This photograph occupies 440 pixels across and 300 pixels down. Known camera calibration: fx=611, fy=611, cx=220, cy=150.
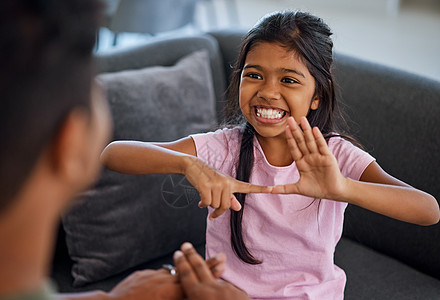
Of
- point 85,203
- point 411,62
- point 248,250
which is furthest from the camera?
point 411,62

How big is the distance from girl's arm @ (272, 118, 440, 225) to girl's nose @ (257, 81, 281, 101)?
6.1 inches

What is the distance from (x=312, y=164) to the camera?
1260 mm

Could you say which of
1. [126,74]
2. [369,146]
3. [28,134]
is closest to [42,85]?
[28,134]

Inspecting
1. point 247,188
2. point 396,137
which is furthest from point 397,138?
point 247,188

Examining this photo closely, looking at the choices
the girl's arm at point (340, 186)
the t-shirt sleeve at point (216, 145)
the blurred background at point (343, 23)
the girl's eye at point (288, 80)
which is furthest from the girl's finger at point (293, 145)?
the blurred background at point (343, 23)

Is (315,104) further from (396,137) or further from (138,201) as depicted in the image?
(138,201)

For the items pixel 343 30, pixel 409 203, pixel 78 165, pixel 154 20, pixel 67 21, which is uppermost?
pixel 67 21

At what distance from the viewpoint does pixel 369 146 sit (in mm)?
1932

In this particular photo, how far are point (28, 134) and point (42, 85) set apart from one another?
54mm

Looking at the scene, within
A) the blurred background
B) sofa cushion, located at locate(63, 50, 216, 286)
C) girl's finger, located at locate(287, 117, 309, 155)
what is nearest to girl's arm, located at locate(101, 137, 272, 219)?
girl's finger, located at locate(287, 117, 309, 155)

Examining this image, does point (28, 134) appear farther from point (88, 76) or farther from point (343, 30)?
point (343, 30)

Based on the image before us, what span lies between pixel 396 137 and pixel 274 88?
1.97ft

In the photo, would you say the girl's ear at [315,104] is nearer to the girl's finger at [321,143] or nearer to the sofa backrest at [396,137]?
the girl's finger at [321,143]

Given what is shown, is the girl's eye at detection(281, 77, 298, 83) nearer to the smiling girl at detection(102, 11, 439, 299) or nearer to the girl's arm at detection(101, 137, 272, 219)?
the smiling girl at detection(102, 11, 439, 299)
